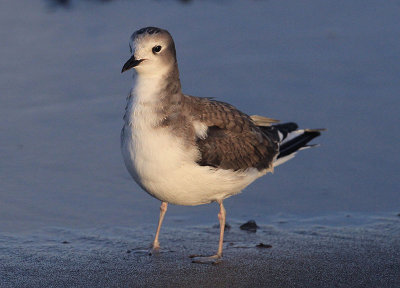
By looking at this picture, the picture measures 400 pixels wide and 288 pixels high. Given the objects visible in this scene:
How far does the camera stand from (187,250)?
7.02m

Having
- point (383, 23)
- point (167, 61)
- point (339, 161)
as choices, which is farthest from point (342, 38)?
point (167, 61)

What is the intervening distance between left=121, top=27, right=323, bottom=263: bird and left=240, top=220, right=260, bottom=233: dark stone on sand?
31 centimetres

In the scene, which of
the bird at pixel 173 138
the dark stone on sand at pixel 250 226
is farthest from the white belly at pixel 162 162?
the dark stone on sand at pixel 250 226

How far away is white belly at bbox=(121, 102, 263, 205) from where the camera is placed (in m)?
6.58

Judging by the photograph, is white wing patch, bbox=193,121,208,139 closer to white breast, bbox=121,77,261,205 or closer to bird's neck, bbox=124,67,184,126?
white breast, bbox=121,77,261,205

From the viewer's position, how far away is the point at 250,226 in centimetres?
746

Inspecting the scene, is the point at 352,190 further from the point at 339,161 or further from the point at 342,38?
the point at 342,38

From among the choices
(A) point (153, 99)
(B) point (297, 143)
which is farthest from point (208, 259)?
(B) point (297, 143)

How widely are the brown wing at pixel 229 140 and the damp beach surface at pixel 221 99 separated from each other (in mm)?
570

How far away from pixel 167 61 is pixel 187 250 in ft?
5.29

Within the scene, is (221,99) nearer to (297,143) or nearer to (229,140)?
(297,143)

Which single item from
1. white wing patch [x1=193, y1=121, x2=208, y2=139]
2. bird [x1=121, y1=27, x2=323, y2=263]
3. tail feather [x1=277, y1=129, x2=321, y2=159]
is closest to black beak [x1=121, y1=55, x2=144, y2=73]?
bird [x1=121, y1=27, x2=323, y2=263]

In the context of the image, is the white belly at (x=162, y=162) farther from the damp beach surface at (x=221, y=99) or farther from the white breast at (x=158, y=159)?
the damp beach surface at (x=221, y=99)

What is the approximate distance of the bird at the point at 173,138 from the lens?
21.7 feet
